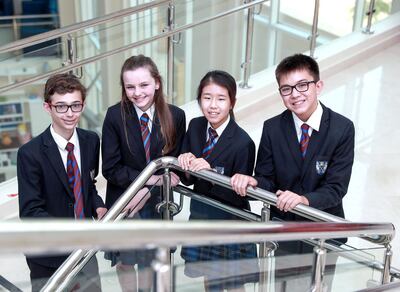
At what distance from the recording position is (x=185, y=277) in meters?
2.15

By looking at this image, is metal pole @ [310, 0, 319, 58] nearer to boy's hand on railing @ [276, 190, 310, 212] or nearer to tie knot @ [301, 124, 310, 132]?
tie knot @ [301, 124, 310, 132]

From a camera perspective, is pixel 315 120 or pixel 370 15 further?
pixel 370 15

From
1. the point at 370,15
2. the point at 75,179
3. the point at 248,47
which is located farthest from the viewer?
the point at 370,15

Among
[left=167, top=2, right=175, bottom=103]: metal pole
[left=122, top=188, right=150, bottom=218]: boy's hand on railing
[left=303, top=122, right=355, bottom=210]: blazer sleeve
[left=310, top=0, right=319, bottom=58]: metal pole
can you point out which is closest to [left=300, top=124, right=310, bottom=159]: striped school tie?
[left=303, top=122, right=355, bottom=210]: blazer sleeve

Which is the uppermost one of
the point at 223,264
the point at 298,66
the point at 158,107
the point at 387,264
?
the point at 298,66

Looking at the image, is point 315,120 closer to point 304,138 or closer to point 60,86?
point 304,138

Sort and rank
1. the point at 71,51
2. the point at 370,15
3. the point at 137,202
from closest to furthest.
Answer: the point at 137,202 → the point at 71,51 → the point at 370,15

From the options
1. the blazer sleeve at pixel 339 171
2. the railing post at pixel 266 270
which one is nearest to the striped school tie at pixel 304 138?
the blazer sleeve at pixel 339 171

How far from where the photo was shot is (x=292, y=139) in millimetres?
2814

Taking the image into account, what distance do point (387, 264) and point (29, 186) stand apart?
1.54 m

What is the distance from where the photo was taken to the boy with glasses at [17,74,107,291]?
8.60 ft

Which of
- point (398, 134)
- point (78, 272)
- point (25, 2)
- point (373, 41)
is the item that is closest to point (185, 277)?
point (78, 272)

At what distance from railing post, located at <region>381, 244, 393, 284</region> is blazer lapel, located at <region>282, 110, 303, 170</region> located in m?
0.51

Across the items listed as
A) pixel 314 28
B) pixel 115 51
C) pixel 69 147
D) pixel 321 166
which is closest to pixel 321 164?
pixel 321 166
